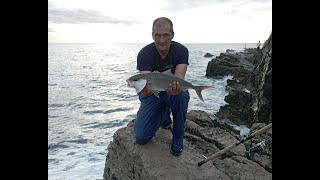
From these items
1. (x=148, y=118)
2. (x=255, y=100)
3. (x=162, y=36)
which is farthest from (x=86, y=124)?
(x=162, y=36)

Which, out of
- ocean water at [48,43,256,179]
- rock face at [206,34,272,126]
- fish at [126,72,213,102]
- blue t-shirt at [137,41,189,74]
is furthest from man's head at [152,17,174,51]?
rock face at [206,34,272,126]

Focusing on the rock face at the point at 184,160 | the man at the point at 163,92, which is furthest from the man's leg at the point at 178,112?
the rock face at the point at 184,160

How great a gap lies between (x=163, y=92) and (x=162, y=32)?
1015 mm

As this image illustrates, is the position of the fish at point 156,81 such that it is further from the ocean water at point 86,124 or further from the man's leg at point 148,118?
the ocean water at point 86,124

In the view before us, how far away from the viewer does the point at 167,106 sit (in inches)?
248

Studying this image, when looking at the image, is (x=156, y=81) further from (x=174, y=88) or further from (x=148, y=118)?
(x=148, y=118)

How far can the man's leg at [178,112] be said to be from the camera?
19.1 ft

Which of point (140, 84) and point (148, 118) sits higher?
point (140, 84)

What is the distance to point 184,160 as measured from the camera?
19.9 feet
